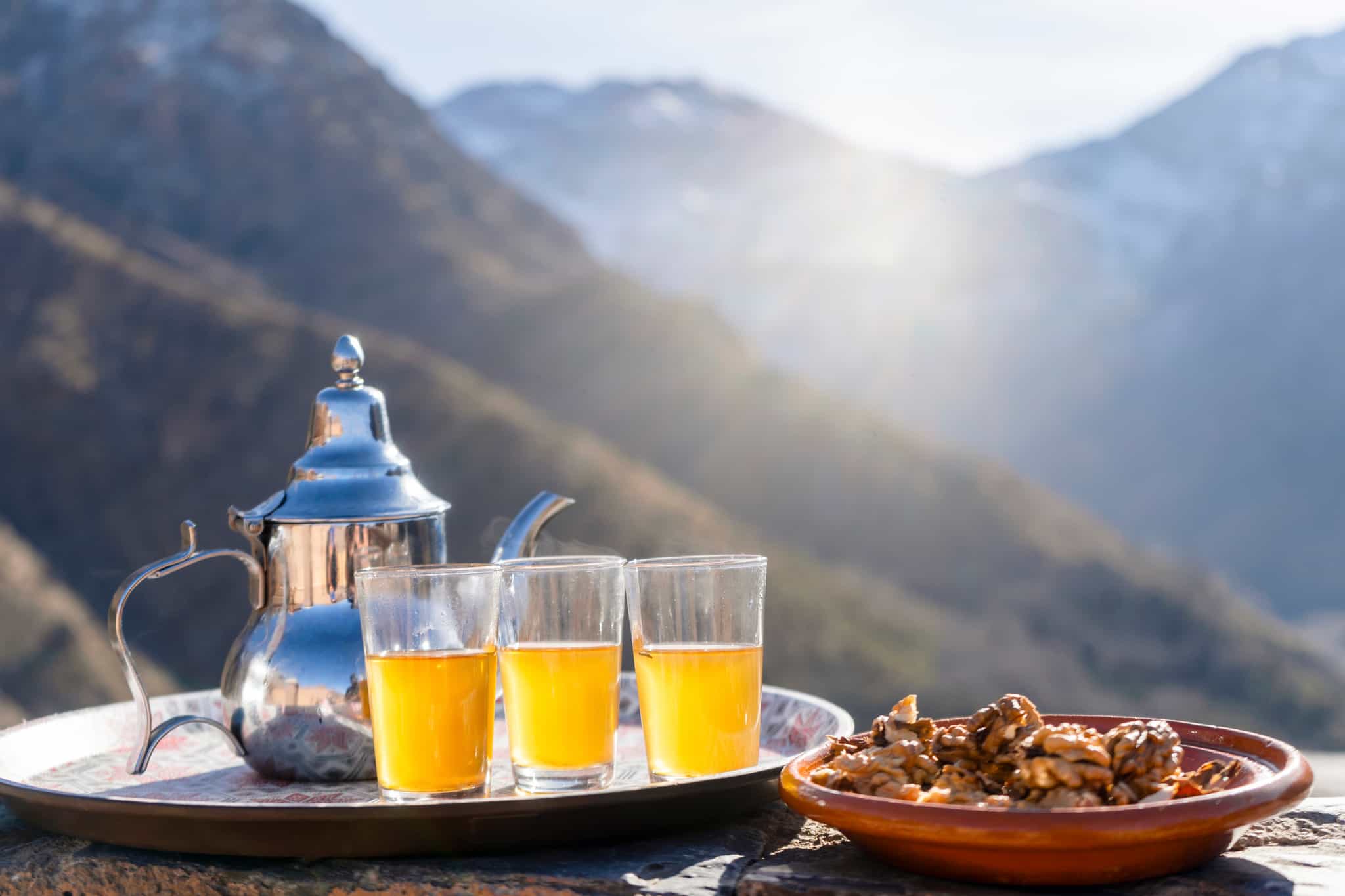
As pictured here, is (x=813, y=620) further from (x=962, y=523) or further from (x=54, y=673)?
(x=54, y=673)

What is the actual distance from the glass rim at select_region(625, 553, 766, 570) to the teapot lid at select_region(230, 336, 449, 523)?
365 mm

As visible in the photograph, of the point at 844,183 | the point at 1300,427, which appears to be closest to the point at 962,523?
the point at 844,183

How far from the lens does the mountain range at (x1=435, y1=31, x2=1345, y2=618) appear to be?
119 feet

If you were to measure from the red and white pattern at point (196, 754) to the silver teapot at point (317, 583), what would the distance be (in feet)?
0.17

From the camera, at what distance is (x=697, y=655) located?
135cm

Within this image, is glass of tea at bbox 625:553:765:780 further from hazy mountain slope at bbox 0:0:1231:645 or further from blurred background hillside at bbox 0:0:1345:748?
hazy mountain slope at bbox 0:0:1231:645

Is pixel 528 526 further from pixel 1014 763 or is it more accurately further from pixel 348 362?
pixel 1014 763

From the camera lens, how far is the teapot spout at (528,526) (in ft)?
5.50

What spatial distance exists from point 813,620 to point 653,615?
12.0 m

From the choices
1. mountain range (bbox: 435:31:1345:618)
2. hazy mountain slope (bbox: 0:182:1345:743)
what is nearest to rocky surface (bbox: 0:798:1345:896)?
hazy mountain slope (bbox: 0:182:1345:743)

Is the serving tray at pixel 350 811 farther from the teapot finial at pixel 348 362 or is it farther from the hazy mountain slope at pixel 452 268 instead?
the hazy mountain slope at pixel 452 268

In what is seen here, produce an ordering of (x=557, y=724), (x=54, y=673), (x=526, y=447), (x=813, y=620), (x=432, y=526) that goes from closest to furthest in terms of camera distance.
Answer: (x=557, y=724) → (x=432, y=526) → (x=54, y=673) → (x=813, y=620) → (x=526, y=447)

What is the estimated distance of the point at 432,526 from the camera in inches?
64.1

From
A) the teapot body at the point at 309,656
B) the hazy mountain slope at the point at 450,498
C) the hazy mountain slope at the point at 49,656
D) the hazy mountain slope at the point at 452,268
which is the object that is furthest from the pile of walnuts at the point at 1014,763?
the hazy mountain slope at the point at 452,268
